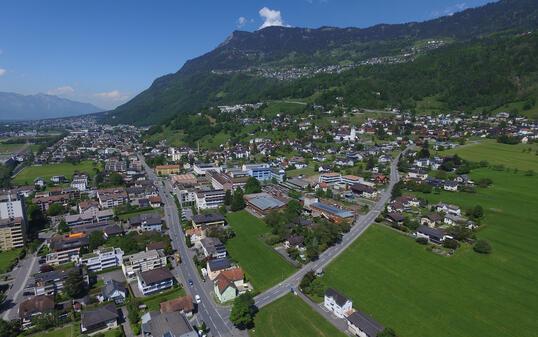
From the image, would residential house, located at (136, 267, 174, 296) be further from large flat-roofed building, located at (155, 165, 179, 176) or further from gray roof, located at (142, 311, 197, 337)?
large flat-roofed building, located at (155, 165, 179, 176)

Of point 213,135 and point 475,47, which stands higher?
point 475,47

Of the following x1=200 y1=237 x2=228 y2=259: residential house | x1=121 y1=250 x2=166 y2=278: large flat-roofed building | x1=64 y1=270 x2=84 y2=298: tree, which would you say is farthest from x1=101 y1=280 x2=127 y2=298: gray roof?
x1=200 y1=237 x2=228 y2=259: residential house

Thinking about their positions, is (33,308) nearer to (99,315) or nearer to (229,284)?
(99,315)

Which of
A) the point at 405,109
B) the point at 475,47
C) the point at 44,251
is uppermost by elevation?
the point at 475,47

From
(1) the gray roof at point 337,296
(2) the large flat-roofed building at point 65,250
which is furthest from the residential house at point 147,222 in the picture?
(1) the gray roof at point 337,296

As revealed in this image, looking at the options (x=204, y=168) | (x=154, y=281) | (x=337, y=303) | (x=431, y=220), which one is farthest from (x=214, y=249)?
(x=204, y=168)

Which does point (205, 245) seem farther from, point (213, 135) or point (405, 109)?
point (405, 109)

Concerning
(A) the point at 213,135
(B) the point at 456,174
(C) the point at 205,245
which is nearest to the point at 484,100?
(B) the point at 456,174
